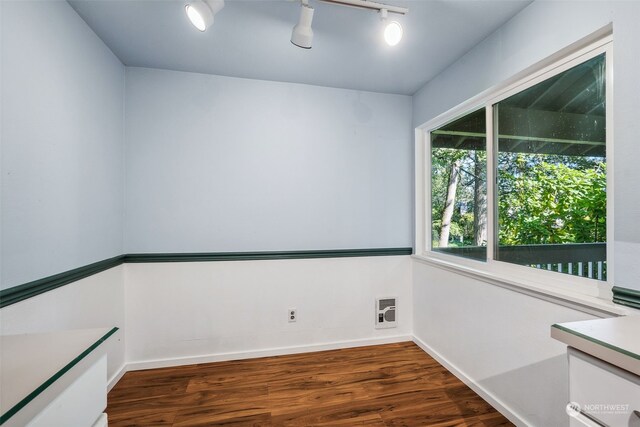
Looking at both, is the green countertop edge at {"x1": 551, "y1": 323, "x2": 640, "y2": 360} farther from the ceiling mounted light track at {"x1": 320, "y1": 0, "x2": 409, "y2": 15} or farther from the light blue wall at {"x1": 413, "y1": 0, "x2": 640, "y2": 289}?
the ceiling mounted light track at {"x1": 320, "y1": 0, "x2": 409, "y2": 15}

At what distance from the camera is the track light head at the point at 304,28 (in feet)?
5.15

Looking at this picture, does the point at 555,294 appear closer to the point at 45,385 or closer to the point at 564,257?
the point at 564,257

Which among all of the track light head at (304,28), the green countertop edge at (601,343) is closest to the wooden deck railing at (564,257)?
the green countertop edge at (601,343)

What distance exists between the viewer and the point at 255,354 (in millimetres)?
2559

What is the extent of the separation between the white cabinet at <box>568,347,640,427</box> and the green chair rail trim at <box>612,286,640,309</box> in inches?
A: 23.6

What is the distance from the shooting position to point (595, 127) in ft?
4.78

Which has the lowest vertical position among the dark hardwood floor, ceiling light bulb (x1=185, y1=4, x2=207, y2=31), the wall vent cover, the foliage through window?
the dark hardwood floor

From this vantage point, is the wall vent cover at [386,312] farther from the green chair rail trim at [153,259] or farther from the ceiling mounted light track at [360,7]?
the ceiling mounted light track at [360,7]

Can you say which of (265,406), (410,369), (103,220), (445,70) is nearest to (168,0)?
(103,220)

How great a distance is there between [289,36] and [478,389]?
8.82ft

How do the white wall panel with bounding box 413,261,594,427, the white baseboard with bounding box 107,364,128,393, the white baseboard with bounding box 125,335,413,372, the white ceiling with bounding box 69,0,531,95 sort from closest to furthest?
the white wall panel with bounding box 413,261,594,427, the white ceiling with bounding box 69,0,531,95, the white baseboard with bounding box 107,364,128,393, the white baseboard with bounding box 125,335,413,372

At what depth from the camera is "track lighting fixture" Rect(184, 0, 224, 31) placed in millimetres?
1455

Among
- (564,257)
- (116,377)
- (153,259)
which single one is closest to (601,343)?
(564,257)

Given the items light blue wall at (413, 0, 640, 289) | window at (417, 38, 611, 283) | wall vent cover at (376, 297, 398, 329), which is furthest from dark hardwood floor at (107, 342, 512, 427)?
light blue wall at (413, 0, 640, 289)
